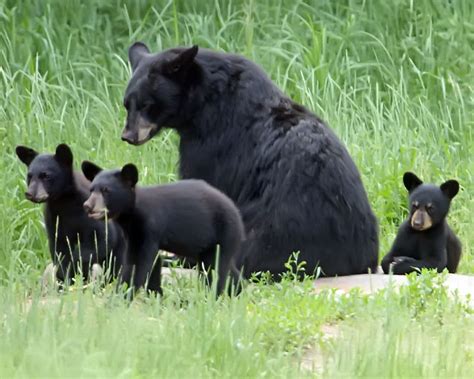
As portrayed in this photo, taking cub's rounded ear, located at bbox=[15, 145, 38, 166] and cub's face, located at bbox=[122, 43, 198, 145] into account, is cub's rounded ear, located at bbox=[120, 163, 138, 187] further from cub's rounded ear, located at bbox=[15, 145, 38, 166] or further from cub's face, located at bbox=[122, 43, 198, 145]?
cub's face, located at bbox=[122, 43, 198, 145]

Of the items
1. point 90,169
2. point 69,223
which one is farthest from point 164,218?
point 69,223

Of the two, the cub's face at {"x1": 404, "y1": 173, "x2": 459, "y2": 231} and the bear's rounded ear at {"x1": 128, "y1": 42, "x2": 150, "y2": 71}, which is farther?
the bear's rounded ear at {"x1": 128, "y1": 42, "x2": 150, "y2": 71}

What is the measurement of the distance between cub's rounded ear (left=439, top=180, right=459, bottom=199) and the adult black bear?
0.54m

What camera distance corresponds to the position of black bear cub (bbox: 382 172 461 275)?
8375mm

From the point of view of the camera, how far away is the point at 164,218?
689cm

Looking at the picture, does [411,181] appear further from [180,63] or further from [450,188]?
[180,63]

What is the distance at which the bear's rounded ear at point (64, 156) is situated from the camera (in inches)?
294

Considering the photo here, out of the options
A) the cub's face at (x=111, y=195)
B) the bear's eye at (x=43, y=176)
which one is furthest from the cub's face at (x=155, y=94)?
the cub's face at (x=111, y=195)

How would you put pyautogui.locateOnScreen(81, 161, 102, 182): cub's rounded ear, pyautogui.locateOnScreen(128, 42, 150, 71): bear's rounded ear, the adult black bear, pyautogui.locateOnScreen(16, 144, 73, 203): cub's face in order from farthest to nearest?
pyautogui.locateOnScreen(128, 42, 150, 71): bear's rounded ear, the adult black bear, pyautogui.locateOnScreen(16, 144, 73, 203): cub's face, pyautogui.locateOnScreen(81, 161, 102, 182): cub's rounded ear

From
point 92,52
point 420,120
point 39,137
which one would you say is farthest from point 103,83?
point 420,120

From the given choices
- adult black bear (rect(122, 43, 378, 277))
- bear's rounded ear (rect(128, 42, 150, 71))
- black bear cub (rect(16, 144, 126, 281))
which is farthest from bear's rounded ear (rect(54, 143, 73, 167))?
bear's rounded ear (rect(128, 42, 150, 71))

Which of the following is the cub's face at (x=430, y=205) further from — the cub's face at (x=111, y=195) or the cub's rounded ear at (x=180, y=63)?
the cub's face at (x=111, y=195)

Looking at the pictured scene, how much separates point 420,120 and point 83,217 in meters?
4.43

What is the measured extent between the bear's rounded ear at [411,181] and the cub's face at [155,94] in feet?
5.00
